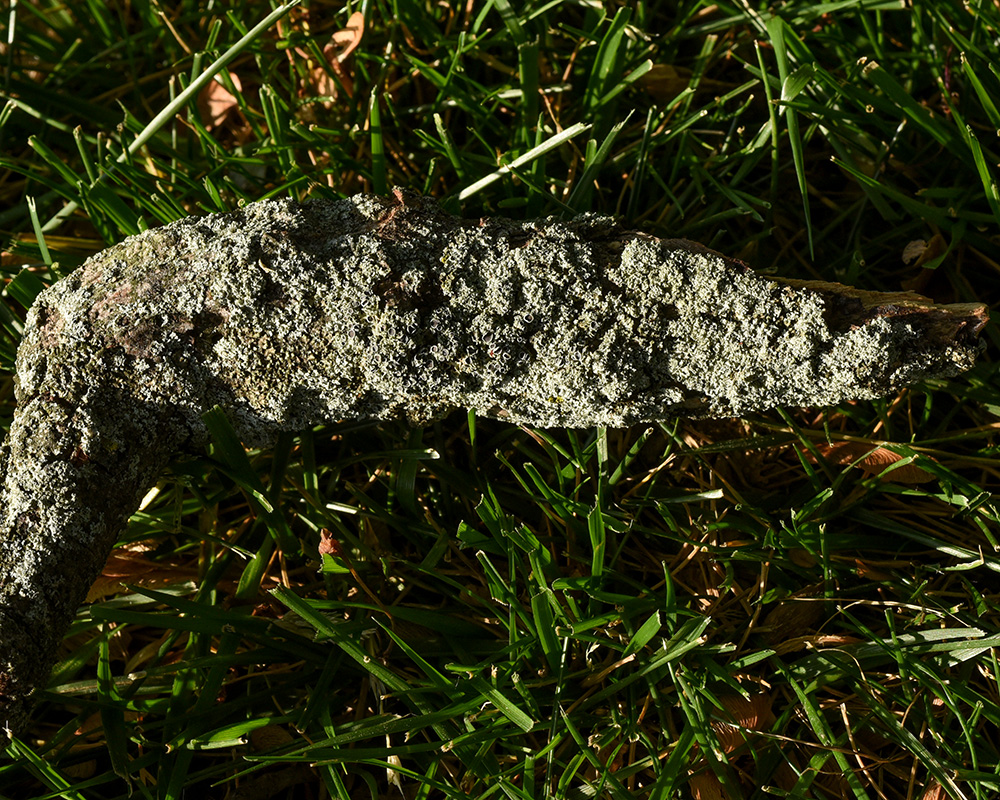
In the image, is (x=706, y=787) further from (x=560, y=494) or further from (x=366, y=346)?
(x=366, y=346)

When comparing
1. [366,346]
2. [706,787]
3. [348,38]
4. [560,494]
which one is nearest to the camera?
[366,346]

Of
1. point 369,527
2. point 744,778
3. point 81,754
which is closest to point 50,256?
point 369,527

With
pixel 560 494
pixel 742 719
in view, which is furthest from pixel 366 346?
pixel 742 719

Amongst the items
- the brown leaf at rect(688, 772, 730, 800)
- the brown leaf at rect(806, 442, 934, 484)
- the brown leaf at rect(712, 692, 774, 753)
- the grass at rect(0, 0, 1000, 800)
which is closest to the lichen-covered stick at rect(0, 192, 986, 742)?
the grass at rect(0, 0, 1000, 800)

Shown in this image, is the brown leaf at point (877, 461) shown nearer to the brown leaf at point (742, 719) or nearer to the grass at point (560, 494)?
the grass at point (560, 494)

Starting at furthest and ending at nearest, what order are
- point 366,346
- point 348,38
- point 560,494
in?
point 348,38 → point 560,494 → point 366,346

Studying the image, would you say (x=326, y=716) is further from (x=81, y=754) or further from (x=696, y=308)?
(x=696, y=308)

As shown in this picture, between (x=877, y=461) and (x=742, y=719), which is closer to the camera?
(x=742, y=719)
